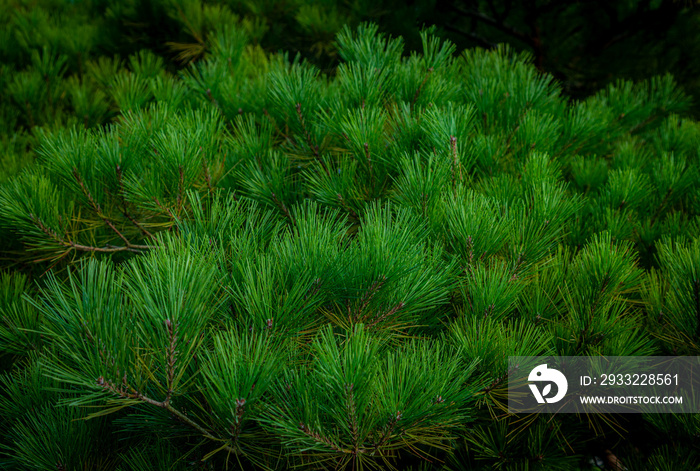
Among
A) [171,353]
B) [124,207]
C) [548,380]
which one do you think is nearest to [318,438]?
[171,353]

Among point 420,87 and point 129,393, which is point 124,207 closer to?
point 129,393

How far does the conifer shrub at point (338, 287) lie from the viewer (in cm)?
40

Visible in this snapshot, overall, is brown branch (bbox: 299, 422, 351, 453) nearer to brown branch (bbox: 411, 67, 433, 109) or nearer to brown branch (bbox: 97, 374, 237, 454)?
brown branch (bbox: 97, 374, 237, 454)

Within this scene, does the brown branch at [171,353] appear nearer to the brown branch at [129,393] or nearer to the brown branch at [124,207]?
the brown branch at [129,393]

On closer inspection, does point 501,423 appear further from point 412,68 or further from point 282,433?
point 412,68

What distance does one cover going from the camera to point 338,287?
499 millimetres

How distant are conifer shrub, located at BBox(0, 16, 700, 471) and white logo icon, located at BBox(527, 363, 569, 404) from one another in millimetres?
29

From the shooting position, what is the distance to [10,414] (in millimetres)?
533

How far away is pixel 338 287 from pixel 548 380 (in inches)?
11.6

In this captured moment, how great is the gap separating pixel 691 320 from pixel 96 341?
0.68 meters

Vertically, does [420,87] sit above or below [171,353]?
above

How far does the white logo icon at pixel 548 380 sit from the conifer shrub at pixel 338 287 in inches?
1.1

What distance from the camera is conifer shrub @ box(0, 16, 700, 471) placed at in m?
0.40

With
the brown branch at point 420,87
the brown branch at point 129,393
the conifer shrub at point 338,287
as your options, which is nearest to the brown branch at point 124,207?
the conifer shrub at point 338,287
